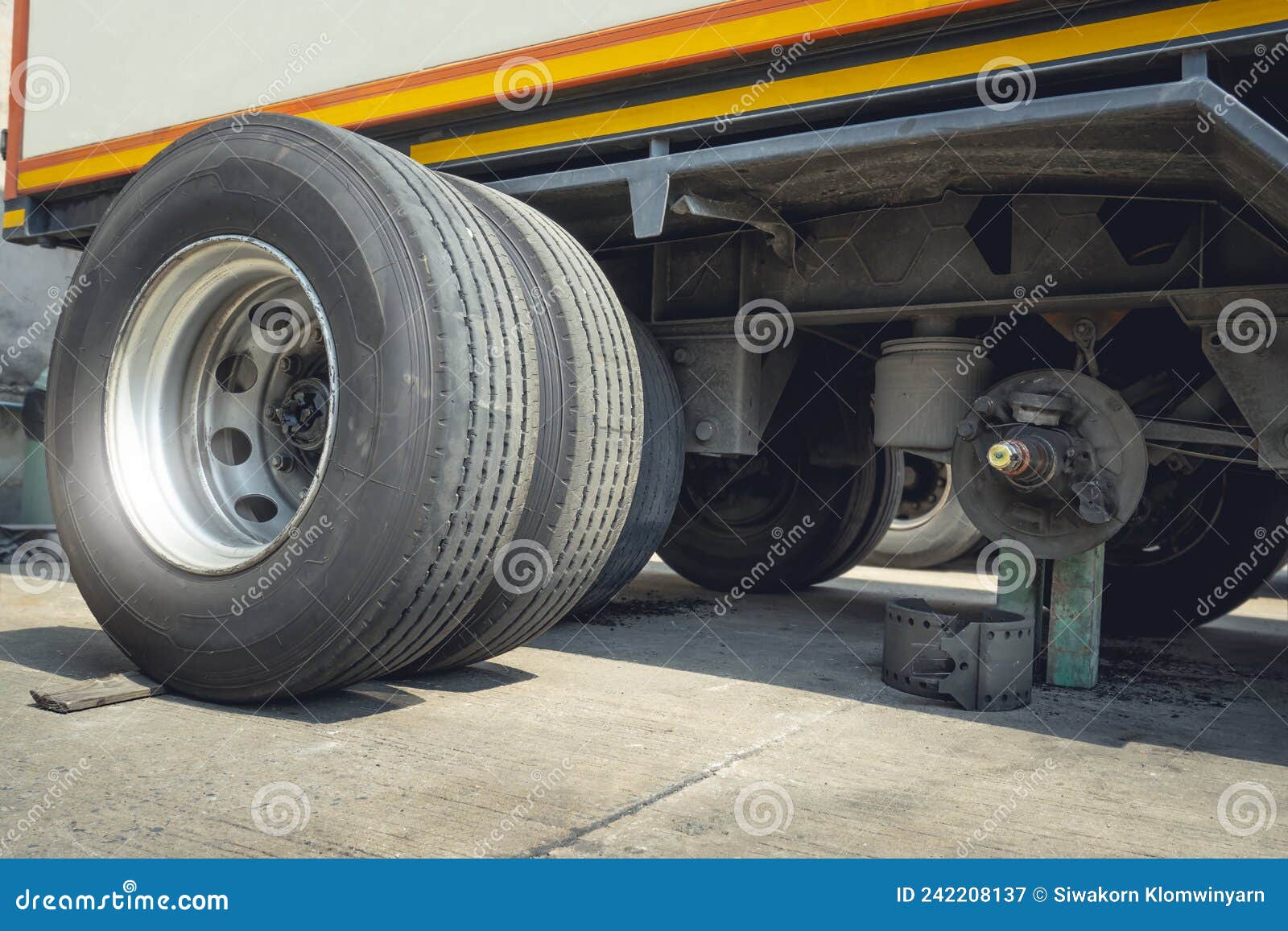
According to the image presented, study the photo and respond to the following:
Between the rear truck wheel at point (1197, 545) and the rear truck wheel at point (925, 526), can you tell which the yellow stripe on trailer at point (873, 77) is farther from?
the rear truck wheel at point (925, 526)

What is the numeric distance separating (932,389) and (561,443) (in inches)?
56.7

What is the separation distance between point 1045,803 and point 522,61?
97.5 inches

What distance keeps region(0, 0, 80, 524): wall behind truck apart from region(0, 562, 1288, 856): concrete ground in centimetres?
276

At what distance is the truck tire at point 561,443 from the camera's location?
2793mm

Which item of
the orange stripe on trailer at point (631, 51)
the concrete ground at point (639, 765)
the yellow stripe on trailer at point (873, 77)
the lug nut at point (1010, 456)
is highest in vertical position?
the orange stripe on trailer at point (631, 51)

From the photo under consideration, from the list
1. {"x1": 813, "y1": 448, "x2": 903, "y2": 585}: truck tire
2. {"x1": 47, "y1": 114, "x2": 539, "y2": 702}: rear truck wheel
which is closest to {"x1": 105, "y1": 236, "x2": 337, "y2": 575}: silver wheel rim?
{"x1": 47, "y1": 114, "x2": 539, "y2": 702}: rear truck wheel

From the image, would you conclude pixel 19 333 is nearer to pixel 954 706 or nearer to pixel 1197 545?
pixel 954 706

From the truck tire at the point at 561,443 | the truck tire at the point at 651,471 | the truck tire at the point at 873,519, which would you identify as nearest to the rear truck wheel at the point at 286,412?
the truck tire at the point at 561,443

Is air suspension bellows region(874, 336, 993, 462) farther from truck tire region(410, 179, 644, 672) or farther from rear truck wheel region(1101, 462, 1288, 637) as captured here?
rear truck wheel region(1101, 462, 1288, 637)

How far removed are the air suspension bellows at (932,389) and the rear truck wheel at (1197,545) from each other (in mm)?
1397

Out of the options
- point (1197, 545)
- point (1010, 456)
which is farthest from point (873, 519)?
point (1010, 456)

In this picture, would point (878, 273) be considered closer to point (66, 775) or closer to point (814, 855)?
point (814, 855)

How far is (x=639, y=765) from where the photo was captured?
2.38m

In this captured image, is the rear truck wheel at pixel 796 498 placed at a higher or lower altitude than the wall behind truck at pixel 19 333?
lower
